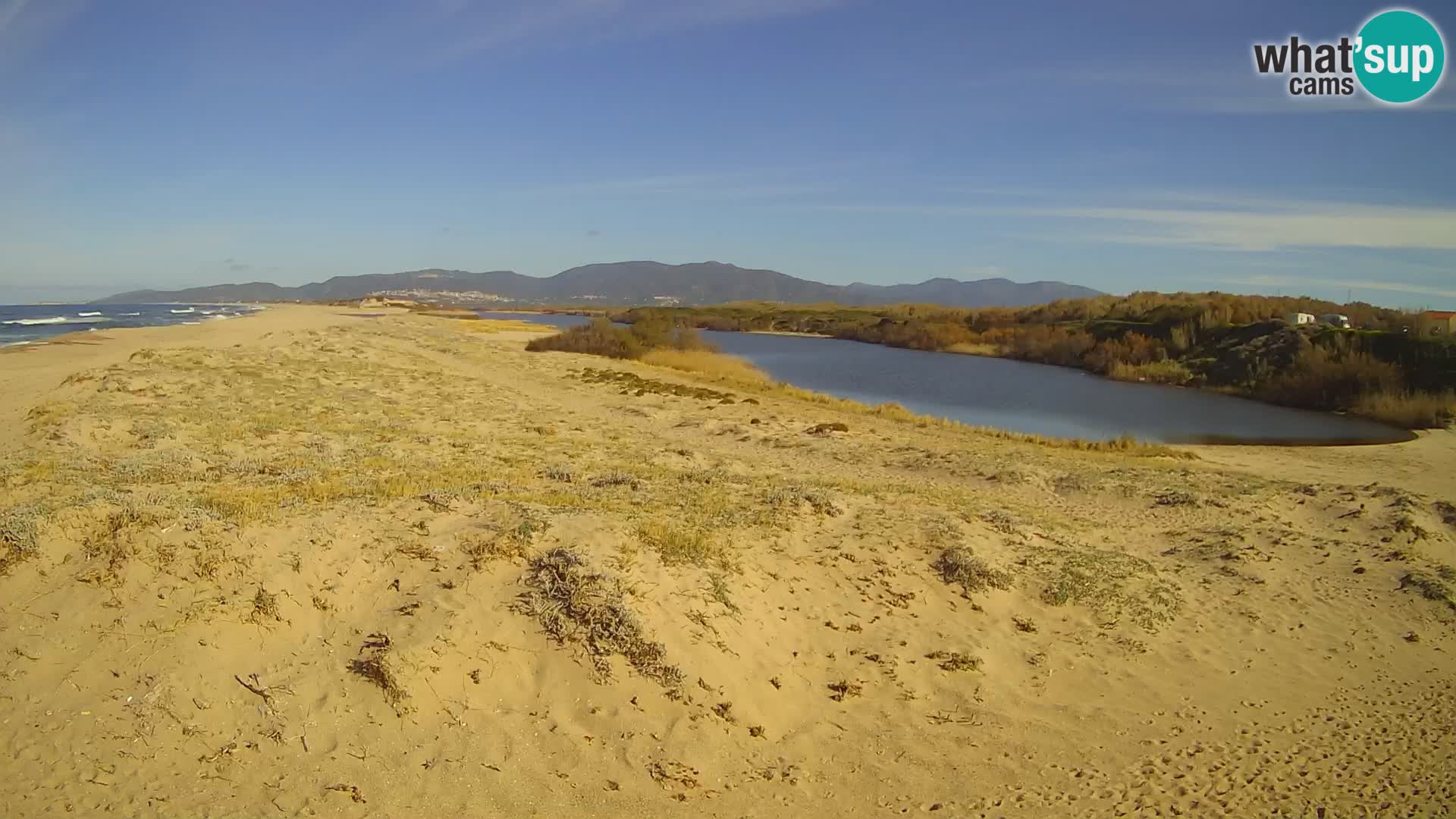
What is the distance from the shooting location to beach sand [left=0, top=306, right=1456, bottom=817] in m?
5.41

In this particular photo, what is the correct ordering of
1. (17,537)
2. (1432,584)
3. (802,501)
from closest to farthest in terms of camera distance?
(17,537) → (1432,584) → (802,501)

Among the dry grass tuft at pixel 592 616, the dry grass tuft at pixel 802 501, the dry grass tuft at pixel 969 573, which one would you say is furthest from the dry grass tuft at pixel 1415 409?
the dry grass tuft at pixel 592 616

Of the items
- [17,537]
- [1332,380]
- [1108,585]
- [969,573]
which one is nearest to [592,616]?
[969,573]

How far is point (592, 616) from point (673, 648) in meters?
0.72

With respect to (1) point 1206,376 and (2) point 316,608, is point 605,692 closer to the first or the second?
(2) point 316,608

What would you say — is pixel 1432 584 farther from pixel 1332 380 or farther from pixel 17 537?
pixel 1332 380

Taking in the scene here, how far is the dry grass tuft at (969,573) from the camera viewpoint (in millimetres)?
8867

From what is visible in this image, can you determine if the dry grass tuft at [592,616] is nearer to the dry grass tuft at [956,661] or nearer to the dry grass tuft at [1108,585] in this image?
the dry grass tuft at [956,661]

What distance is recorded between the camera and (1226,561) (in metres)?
10.8

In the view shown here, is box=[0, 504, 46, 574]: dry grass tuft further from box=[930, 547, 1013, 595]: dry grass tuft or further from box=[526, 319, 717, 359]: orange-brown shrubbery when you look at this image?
box=[526, 319, 717, 359]: orange-brown shrubbery

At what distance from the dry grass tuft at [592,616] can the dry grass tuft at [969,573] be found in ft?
12.5

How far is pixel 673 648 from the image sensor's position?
22.0ft

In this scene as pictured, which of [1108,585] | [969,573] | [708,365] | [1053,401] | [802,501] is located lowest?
[1053,401]

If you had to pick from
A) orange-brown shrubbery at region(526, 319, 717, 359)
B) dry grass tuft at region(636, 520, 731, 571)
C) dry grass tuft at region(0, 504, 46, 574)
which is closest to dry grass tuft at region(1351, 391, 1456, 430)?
dry grass tuft at region(636, 520, 731, 571)
